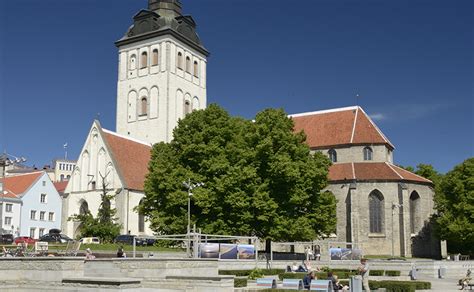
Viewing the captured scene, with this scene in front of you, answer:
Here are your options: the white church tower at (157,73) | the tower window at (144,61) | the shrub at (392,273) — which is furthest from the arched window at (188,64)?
the shrub at (392,273)

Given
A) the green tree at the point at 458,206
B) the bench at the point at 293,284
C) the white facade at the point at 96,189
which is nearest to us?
the bench at the point at 293,284

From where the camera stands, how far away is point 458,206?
174 feet

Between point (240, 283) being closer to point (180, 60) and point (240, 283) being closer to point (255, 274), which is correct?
point (255, 274)

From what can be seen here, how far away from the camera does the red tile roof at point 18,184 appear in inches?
2830

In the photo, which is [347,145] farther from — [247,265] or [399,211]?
[247,265]

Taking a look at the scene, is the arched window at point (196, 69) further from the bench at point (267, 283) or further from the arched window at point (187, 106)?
the bench at point (267, 283)

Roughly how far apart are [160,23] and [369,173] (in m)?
34.8

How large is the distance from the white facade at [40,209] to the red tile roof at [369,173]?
3767 centimetres

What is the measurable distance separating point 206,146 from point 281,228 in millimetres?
9104

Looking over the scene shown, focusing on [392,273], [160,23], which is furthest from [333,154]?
[160,23]

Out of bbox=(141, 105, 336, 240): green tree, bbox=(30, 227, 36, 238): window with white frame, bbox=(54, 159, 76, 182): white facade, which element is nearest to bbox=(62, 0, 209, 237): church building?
bbox=(30, 227, 36, 238): window with white frame

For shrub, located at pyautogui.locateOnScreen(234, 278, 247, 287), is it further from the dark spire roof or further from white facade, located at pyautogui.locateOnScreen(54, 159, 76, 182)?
white facade, located at pyautogui.locateOnScreen(54, 159, 76, 182)

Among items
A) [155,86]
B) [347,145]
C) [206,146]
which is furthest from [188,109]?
[206,146]

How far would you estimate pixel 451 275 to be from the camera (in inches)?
1609
